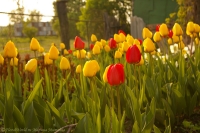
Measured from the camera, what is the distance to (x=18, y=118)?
5.75ft

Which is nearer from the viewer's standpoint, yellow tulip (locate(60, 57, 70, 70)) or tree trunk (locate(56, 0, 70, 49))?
yellow tulip (locate(60, 57, 70, 70))

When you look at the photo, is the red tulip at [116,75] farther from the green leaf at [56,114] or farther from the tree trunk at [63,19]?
the tree trunk at [63,19]

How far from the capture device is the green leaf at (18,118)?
174 cm

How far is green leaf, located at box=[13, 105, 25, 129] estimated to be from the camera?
174 centimetres

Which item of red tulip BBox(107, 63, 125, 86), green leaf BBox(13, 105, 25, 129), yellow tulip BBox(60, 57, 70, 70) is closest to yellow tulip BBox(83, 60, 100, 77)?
red tulip BBox(107, 63, 125, 86)

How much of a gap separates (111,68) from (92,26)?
1333 cm

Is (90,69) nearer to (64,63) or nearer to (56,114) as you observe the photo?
(56,114)

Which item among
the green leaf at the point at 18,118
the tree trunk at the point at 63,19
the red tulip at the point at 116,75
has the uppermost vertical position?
the tree trunk at the point at 63,19

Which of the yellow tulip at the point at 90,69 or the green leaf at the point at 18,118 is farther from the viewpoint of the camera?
the green leaf at the point at 18,118

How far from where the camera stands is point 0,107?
1.80 meters

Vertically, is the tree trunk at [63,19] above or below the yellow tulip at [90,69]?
above

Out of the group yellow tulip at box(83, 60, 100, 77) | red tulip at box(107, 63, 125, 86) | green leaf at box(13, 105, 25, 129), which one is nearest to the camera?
red tulip at box(107, 63, 125, 86)

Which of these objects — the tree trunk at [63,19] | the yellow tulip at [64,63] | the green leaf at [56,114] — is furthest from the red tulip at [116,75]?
the tree trunk at [63,19]

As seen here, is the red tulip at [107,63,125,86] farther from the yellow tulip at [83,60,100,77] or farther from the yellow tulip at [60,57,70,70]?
the yellow tulip at [60,57,70,70]
